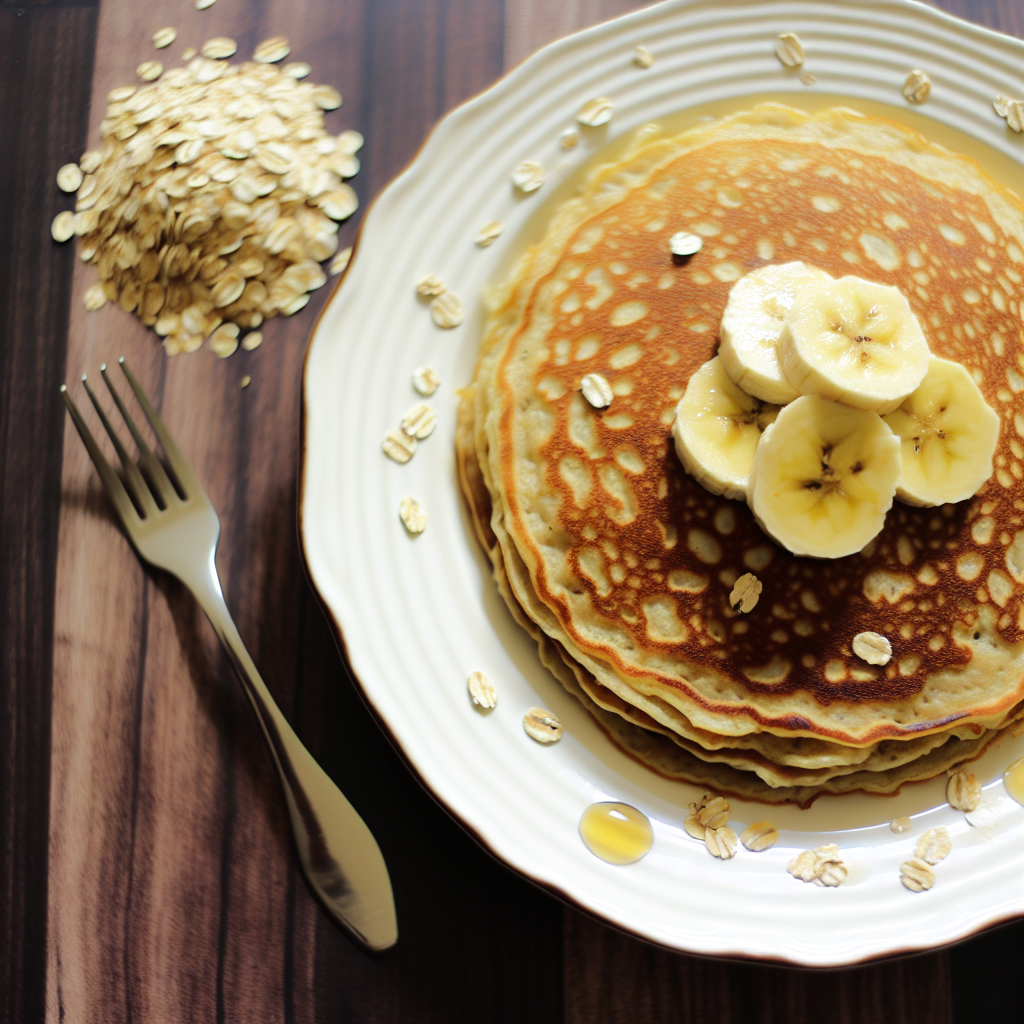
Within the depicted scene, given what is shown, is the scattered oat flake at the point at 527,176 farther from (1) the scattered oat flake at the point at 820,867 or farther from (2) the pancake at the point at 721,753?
(1) the scattered oat flake at the point at 820,867

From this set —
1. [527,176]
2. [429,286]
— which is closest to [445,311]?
[429,286]

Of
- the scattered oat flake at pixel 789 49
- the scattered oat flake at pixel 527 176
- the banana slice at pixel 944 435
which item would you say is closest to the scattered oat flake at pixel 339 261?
the scattered oat flake at pixel 527 176

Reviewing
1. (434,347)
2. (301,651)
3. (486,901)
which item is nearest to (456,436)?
(434,347)

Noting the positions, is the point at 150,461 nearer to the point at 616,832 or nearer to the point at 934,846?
the point at 616,832

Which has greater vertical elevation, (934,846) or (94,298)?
(94,298)

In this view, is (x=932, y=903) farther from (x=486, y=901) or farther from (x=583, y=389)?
(x=583, y=389)

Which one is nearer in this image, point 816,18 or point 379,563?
point 379,563
